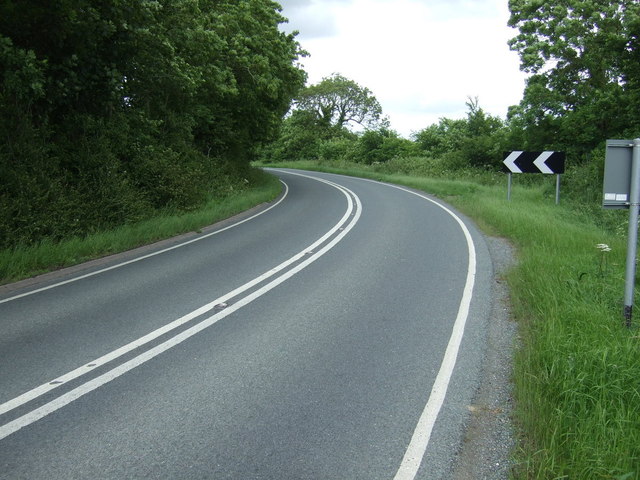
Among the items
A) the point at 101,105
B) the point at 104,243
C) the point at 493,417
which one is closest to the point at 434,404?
the point at 493,417

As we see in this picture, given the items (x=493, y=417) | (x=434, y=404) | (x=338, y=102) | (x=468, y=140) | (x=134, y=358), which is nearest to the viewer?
(x=493, y=417)

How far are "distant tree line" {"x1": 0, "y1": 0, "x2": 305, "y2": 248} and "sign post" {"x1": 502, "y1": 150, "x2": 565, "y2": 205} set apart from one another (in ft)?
31.2

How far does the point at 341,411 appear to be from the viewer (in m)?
4.28

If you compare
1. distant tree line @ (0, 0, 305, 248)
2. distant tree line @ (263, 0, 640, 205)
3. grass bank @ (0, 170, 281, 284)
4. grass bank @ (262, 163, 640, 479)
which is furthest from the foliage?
grass bank @ (262, 163, 640, 479)

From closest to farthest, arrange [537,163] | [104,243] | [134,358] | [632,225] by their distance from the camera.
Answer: [134,358], [632,225], [104,243], [537,163]

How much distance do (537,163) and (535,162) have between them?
9cm

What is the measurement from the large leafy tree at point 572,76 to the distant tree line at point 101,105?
14.3 m

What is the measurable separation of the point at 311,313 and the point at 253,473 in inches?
136

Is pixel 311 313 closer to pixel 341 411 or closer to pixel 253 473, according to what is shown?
pixel 341 411

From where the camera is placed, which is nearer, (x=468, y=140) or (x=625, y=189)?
(x=625, y=189)

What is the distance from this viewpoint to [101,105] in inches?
587

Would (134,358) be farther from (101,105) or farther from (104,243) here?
(101,105)

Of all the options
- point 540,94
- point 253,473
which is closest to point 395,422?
point 253,473

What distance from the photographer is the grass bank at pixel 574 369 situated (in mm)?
3396
